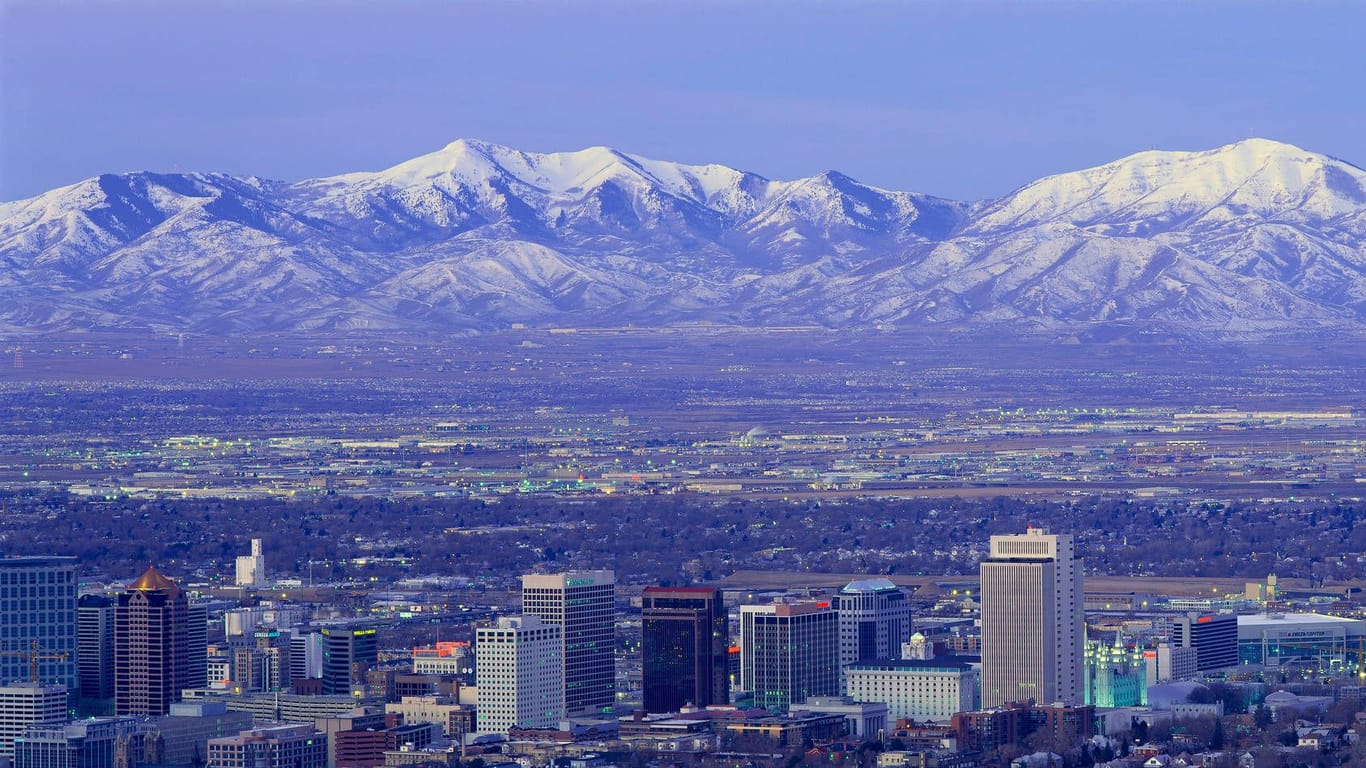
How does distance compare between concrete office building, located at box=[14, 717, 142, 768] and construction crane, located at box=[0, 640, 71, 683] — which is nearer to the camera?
concrete office building, located at box=[14, 717, 142, 768]

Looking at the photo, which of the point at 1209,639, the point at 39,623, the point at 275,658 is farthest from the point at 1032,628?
the point at 39,623

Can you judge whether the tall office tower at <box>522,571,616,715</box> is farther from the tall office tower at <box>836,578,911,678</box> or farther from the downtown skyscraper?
the downtown skyscraper

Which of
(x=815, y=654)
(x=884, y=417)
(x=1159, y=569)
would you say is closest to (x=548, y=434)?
(x=884, y=417)

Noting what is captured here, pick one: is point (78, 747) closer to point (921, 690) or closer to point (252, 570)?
point (921, 690)

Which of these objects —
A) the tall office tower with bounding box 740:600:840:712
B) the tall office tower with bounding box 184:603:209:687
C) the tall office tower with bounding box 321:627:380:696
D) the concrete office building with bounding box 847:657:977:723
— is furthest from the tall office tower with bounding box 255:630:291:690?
the concrete office building with bounding box 847:657:977:723

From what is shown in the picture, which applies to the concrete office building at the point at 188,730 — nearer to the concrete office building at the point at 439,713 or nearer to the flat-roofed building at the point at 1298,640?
the concrete office building at the point at 439,713

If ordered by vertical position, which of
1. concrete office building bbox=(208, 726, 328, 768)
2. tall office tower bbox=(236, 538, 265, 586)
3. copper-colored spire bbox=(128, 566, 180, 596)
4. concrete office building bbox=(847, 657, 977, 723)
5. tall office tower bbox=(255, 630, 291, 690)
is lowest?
concrete office building bbox=(208, 726, 328, 768)

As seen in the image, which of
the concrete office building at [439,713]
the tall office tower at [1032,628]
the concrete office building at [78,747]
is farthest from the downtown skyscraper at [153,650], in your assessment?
the tall office tower at [1032,628]
